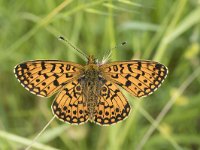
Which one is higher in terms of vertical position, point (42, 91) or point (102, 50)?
point (102, 50)

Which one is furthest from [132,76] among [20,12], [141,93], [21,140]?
[20,12]

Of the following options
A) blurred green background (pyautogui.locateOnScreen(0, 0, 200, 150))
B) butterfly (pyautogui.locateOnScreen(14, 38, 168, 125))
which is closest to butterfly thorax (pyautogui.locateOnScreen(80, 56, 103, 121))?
butterfly (pyautogui.locateOnScreen(14, 38, 168, 125))

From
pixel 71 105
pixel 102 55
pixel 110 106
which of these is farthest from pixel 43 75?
pixel 102 55

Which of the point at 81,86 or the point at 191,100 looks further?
the point at 191,100

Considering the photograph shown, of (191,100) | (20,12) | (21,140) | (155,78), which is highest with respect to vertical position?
(20,12)

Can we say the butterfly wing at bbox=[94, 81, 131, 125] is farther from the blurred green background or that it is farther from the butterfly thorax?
the blurred green background

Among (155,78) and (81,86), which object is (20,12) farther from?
(155,78)

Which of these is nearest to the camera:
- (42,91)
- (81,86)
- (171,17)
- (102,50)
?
(42,91)
